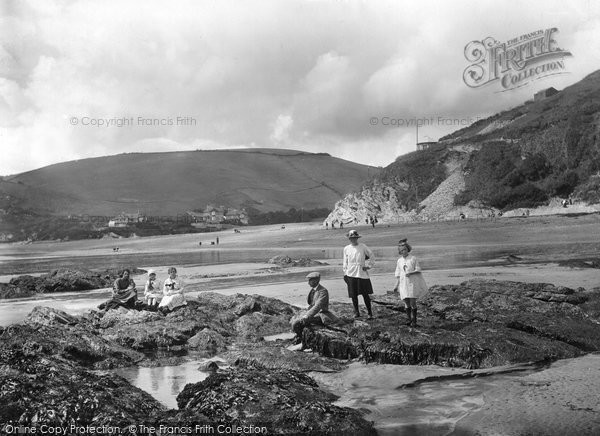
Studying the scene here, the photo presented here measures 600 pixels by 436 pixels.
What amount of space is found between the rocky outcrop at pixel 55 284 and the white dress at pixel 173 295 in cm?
1484

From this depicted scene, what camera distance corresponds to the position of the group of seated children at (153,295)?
1838 cm

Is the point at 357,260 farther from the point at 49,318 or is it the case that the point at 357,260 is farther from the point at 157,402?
the point at 49,318

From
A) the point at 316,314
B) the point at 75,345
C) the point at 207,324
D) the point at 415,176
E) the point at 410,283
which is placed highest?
the point at 415,176

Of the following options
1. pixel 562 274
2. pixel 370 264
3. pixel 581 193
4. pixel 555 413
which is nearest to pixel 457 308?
pixel 370 264

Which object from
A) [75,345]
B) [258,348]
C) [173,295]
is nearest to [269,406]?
[258,348]

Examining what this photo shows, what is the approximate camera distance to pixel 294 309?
19.0m

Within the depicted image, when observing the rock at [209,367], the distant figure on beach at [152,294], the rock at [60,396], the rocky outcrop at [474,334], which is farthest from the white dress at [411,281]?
the distant figure on beach at [152,294]

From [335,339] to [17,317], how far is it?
46.9ft

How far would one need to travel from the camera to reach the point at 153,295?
1942 cm

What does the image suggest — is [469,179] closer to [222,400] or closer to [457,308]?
[457,308]

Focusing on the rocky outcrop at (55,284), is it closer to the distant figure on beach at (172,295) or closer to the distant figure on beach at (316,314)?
the distant figure on beach at (172,295)

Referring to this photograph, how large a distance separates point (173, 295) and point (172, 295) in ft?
0.26

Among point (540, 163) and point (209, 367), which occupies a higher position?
point (540, 163)

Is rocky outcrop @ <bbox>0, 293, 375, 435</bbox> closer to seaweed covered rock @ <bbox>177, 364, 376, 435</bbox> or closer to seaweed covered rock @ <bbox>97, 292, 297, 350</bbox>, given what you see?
seaweed covered rock @ <bbox>177, 364, 376, 435</bbox>
